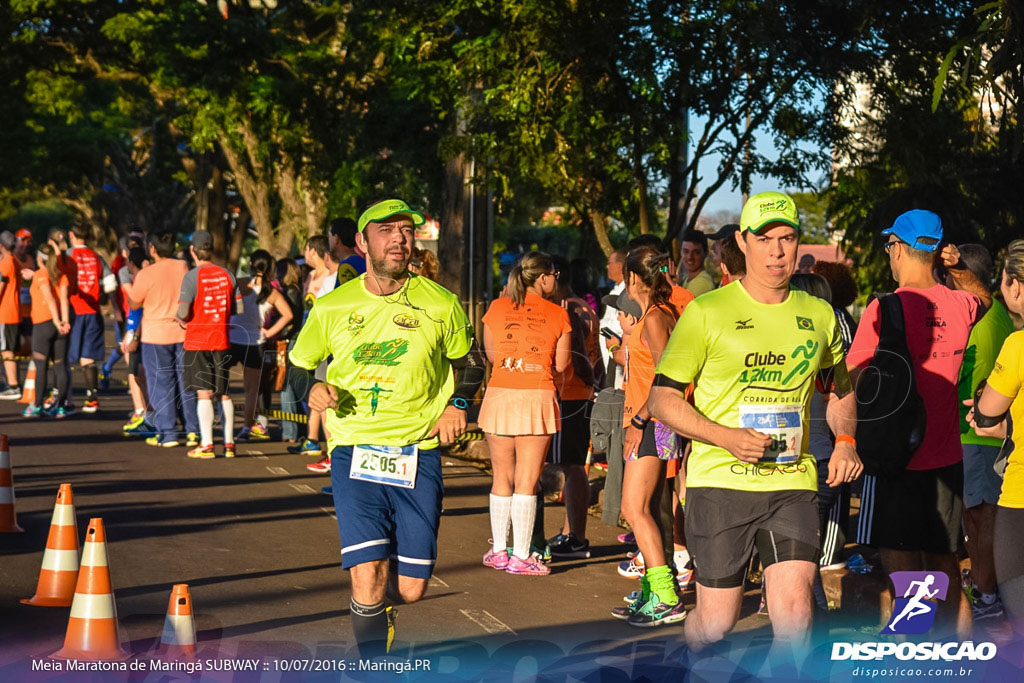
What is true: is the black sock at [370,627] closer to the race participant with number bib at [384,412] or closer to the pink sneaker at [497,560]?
the race participant with number bib at [384,412]

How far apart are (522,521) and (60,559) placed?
9.39 feet

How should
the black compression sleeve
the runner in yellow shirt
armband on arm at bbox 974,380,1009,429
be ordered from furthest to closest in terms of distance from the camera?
armband on arm at bbox 974,380,1009,429, the runner in yellow shirt, the black compression sleeve

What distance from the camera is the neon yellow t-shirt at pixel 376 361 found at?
5.66 meters

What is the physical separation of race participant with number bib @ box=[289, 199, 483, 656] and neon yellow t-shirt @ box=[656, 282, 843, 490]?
118cm

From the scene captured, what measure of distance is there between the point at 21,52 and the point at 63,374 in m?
16.0

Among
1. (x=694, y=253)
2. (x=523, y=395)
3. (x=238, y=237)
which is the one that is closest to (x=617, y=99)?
(x=694, y=253)

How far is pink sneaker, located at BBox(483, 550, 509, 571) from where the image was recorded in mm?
8586

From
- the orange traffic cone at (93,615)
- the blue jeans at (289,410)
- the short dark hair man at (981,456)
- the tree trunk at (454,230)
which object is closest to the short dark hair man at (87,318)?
the blue jeans at (289,410)

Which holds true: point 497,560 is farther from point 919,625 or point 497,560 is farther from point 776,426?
point 776,426

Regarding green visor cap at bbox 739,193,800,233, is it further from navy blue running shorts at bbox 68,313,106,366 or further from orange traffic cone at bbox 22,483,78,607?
navy blue running shorts at bbox 68,313,106,366

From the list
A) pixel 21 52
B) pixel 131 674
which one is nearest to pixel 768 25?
pixel 131 674

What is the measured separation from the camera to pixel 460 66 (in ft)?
43.9

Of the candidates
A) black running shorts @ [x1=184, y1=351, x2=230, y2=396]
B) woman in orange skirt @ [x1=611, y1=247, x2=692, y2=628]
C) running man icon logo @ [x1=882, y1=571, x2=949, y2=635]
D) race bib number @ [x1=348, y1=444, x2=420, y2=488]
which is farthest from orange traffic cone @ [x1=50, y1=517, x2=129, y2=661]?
black running shorts @ [x1=184, y1=351, x2=230, y2=396]

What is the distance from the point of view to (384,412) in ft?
18.6
